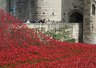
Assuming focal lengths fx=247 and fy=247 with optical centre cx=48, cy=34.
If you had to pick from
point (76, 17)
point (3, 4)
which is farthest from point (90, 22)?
point (3, 4)

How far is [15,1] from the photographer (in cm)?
3381

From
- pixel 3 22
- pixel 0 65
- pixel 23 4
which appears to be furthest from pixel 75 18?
pixel 0 65

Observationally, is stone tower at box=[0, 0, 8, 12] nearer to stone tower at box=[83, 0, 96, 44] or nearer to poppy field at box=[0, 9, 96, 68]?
stone tower at box=[83, 0, 96, 44]

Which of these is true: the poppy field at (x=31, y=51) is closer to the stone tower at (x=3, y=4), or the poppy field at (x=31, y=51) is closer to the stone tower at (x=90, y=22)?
the stone tower at (x=90, y=22)

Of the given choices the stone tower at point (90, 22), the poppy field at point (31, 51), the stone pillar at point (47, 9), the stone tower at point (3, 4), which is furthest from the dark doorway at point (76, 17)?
the stone tower at point (3, 4)

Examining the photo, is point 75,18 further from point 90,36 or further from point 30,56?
point 30,56

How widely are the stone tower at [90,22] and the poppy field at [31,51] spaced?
17.2 ft

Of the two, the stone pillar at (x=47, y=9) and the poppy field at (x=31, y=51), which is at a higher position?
the stone pillar at (x=47, y=9)

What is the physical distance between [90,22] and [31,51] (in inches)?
396

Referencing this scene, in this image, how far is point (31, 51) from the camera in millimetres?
17359

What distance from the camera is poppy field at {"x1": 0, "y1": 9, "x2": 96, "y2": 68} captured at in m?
14.7

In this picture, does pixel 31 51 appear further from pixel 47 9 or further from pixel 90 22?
pixel 47 9

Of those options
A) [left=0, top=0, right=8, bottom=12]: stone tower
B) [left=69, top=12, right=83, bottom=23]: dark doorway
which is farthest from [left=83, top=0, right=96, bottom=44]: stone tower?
[left=0, top=0, right=8, bottom=12]: stone tower

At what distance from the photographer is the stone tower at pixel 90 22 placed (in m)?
25.2
